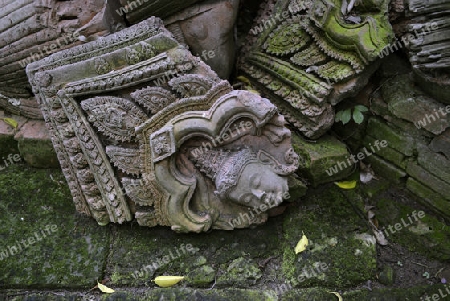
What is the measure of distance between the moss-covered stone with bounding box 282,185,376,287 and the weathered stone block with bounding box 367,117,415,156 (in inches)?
16.1

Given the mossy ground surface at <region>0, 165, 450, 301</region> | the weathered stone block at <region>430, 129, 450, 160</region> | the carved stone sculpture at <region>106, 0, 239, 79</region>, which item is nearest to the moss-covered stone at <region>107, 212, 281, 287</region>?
the mossy ground surface at <region>0, 165, 450, 301</region>

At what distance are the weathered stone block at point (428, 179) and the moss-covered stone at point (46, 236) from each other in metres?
1.77

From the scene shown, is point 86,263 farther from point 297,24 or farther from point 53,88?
point 297,24

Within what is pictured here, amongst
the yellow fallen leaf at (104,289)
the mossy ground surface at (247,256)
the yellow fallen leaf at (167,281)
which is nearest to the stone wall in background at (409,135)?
the mossy ground surface at (247,256)

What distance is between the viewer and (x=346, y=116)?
2.36 meters

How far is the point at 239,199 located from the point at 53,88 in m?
1.17

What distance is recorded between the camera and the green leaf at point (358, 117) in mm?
2295

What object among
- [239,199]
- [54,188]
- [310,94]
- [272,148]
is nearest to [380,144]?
[310,94]

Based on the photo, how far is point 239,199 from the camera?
6.39 feet

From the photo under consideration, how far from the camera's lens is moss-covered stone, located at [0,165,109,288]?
2.06m

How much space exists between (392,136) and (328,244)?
0.74m

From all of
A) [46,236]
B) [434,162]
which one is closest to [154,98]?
[46,236]

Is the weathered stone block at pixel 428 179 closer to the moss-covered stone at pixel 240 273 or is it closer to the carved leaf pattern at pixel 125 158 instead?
the moss-covered stone at pixel 240 273

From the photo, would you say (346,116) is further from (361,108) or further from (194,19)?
(194,19)
